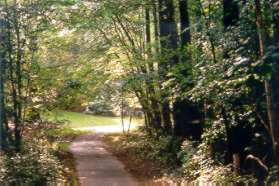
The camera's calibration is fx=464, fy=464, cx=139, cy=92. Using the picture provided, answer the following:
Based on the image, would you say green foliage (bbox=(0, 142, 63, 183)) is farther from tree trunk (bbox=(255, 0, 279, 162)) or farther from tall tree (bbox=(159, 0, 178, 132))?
tree trunk (bbox=(255, 0, 279, 162))

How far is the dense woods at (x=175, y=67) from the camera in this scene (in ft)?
27.4

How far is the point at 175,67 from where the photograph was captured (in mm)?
11812

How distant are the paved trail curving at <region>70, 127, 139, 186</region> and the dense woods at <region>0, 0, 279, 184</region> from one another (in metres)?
2.08

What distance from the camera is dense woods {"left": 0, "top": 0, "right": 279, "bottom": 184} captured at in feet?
27.4

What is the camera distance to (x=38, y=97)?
608 inches

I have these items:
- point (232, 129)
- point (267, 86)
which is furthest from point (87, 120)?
point (267, 86)

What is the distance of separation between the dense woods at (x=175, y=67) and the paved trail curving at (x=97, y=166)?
208cm

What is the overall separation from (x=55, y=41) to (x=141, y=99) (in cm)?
445

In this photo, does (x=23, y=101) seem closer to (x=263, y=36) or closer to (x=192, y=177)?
(x=192, y=177)

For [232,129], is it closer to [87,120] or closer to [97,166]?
[97,166]

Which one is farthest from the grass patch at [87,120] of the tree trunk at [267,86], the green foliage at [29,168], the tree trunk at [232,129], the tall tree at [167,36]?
the tree trunk at [267,86]

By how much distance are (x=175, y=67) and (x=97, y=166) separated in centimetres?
627

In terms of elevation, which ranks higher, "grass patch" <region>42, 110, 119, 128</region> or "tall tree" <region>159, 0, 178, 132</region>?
"tall tree" <region>159, 0, 178, 132</region>

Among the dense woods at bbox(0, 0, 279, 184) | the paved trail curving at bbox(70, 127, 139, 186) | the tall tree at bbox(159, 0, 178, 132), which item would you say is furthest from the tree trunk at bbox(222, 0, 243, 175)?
the paved trail curving at bbox(70, 127, 139, 186)
